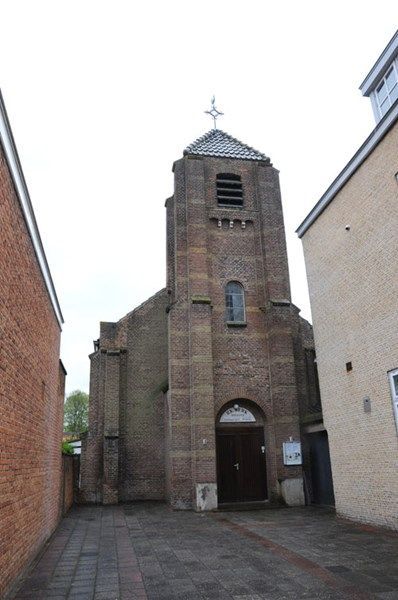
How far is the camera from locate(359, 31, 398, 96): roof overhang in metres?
12.4

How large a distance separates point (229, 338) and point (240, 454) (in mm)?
4427

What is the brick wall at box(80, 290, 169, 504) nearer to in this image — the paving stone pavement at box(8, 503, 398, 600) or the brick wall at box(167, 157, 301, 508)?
the brick wall at box(167, 157, 301, 508)

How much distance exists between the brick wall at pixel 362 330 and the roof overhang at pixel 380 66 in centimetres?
307

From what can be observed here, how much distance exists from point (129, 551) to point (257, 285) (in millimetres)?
12390

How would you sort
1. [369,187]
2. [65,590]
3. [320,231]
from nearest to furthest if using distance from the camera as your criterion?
[65,590], [369,187], [320,231]

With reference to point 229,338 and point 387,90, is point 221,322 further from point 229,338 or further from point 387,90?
point 387,90

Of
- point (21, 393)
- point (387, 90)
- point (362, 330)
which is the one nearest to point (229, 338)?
point (362, 330)

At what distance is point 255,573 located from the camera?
289 inches

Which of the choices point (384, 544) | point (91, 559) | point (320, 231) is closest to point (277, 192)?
point (320, 231)

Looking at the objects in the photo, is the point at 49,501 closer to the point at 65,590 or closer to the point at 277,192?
the point at 65,590

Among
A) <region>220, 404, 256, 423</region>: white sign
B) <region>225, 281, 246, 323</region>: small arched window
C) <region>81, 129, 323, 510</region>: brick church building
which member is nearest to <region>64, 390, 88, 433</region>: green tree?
<region>81, 129, 323, 510</region>: brick church building

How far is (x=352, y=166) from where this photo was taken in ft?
41.0

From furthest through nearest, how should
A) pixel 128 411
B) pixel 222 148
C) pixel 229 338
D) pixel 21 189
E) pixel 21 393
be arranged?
pixel 222 148 < pixel 128 411 < pixel 229 338 < pixel 21 393 < pixel 21 189

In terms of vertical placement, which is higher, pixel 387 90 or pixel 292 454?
pixel 387 90
